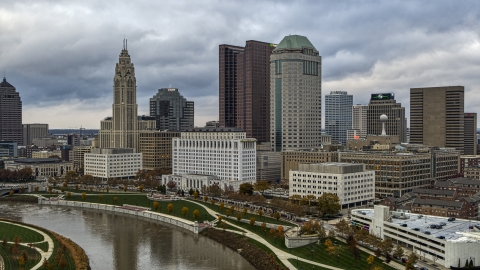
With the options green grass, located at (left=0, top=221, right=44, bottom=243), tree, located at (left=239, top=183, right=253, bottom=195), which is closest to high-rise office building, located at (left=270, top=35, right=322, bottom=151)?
tree, located at (left=239, top=183, right=253, bottom=195)

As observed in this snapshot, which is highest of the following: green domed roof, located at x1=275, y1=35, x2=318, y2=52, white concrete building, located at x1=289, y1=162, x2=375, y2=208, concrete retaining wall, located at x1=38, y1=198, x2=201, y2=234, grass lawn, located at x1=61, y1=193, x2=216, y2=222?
green domed roof, located at x1=275, y1=35, x2=318, y2=52

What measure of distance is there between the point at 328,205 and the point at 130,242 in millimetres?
36633

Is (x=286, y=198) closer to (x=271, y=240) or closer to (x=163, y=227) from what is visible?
(x=163, y=227)

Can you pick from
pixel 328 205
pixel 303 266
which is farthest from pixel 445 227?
pixel 328 205

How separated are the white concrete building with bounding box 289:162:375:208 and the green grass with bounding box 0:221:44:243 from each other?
55658 millimetres

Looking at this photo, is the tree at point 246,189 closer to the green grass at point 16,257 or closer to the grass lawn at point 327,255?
the grass lawn at point 327,255

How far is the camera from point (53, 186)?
167250mm

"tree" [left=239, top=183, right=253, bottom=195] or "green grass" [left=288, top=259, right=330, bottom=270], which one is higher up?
"tree" [left=239, top=183, right=253, bottom=195]

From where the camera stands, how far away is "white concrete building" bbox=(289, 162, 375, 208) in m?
121

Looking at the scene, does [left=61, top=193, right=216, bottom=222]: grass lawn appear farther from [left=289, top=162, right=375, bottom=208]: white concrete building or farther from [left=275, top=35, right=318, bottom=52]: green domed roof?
[left=275, top=35, right=318, bottom=52]: green domed roof

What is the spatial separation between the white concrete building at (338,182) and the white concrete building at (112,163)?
7732 cm

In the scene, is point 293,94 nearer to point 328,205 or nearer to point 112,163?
point 112,163

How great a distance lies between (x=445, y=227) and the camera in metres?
83.2

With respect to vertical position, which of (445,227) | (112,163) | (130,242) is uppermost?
(112,163)
